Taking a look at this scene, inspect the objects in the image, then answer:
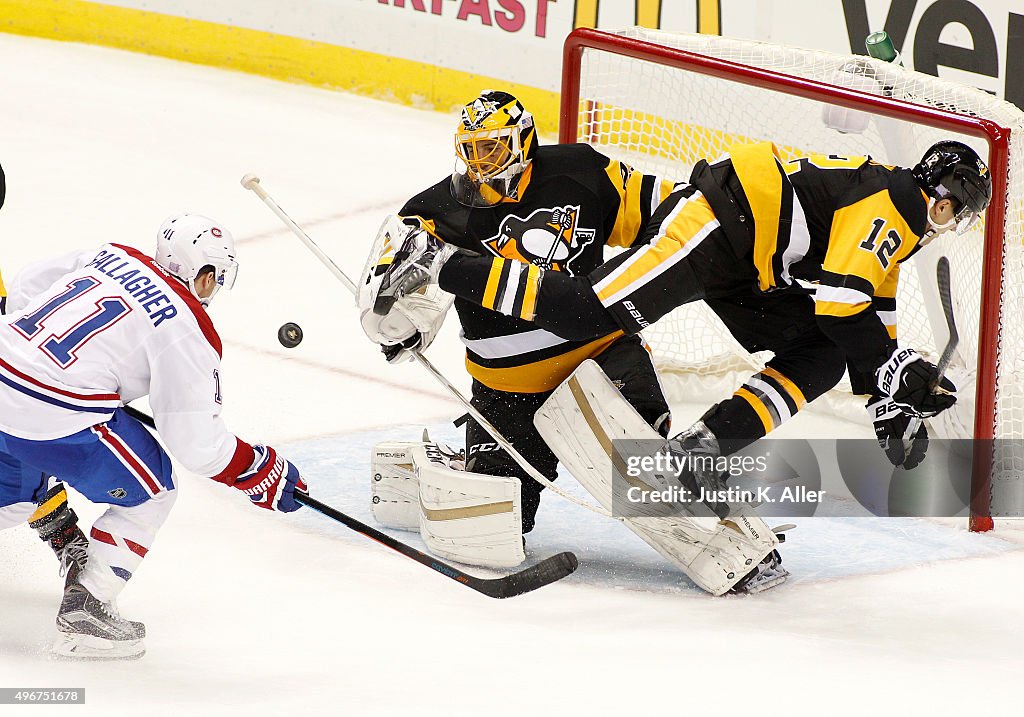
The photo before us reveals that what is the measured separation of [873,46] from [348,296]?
6.87 feet

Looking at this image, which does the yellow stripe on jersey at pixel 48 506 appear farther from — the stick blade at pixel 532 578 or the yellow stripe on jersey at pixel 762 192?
the yellow stripe on jersey at pixel 762 192

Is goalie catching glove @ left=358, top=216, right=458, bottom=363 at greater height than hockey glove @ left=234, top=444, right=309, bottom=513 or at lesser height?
greater

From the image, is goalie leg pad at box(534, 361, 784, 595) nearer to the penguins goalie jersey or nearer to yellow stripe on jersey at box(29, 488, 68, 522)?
the penguins goalie jersey

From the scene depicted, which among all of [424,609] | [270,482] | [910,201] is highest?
[910,201]

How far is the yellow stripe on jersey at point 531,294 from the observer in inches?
127

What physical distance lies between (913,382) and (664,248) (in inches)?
23.3

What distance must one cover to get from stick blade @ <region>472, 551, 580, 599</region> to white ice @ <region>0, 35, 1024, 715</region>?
43 millimetres

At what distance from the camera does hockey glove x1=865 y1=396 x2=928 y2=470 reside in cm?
343

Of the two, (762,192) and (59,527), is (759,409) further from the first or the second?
(59,527)

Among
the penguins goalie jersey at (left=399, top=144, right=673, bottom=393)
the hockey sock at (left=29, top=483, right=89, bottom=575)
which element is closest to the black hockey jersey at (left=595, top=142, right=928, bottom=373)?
the penguins goalie jersey at (left=399, top=144, right=673, bottom=393)

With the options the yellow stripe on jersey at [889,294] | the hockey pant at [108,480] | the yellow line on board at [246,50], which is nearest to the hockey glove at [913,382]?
the yellow stripe on jersey at [889,294]

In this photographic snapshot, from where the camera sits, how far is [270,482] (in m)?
2.94

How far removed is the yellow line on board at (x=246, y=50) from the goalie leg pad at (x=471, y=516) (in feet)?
12.1

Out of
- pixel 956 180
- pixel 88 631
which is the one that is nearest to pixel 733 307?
pixel 956 180
